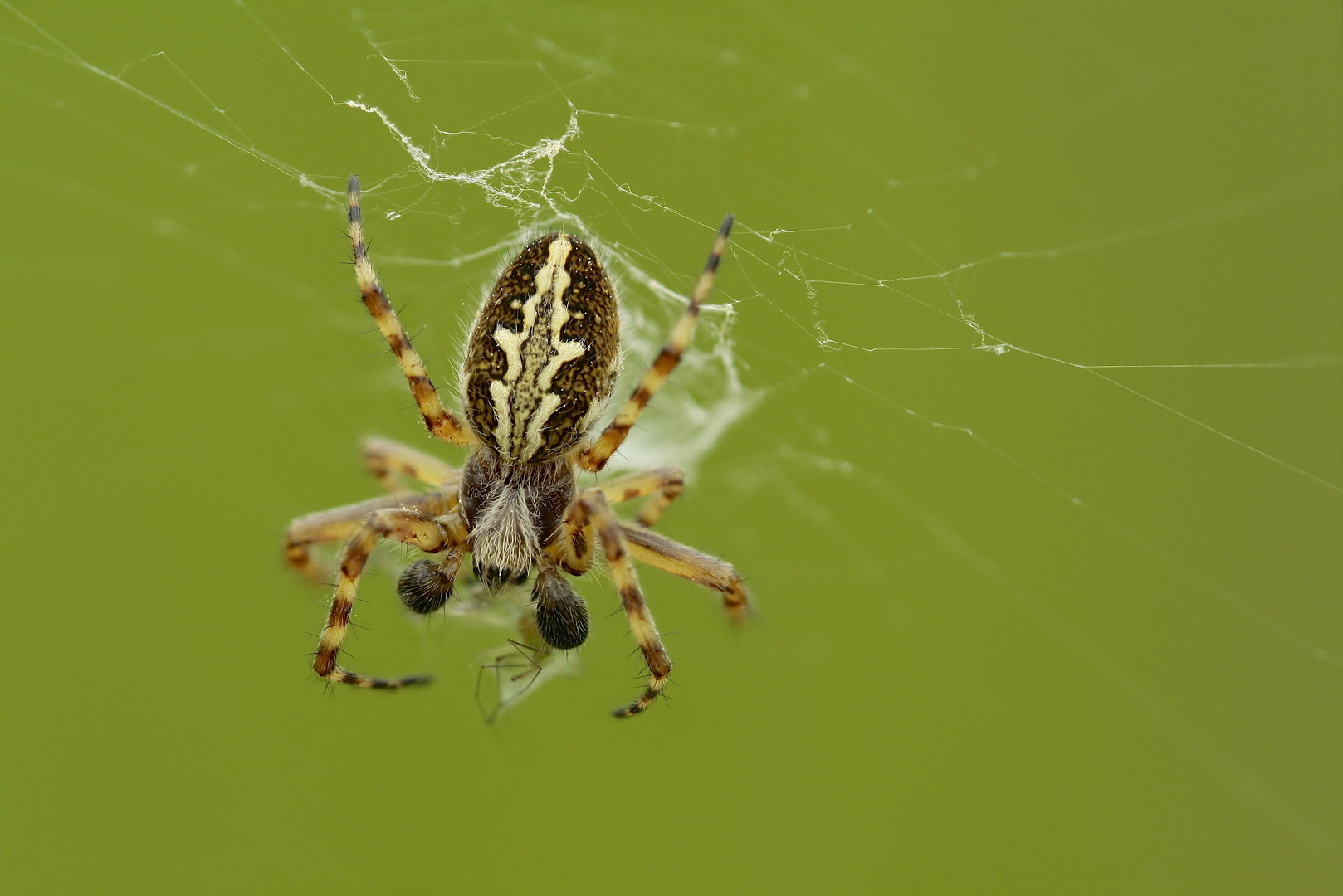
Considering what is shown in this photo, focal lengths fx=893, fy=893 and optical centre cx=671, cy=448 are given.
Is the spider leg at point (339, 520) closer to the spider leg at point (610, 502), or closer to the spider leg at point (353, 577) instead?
the spider leg at point (353, 577)

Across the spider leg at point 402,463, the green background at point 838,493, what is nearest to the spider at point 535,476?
the spider leg at point 402,463

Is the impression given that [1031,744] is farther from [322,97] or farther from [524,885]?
[322,97]

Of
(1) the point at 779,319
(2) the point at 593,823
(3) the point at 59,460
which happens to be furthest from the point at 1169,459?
(3) the point at 59,460

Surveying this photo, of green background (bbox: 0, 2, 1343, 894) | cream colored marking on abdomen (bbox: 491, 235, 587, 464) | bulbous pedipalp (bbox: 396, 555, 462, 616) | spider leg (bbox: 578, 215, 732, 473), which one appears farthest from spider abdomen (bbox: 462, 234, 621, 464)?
green background (bbox: 0, 2, 1343, 894)

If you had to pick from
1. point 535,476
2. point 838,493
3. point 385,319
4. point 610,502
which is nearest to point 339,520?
point 535,476

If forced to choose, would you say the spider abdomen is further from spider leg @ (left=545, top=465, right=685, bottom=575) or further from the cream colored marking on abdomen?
spider leg @ (left=545, top=465, right=685, bottom=575)

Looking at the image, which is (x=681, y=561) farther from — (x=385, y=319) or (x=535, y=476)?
(x=385, y=319)
